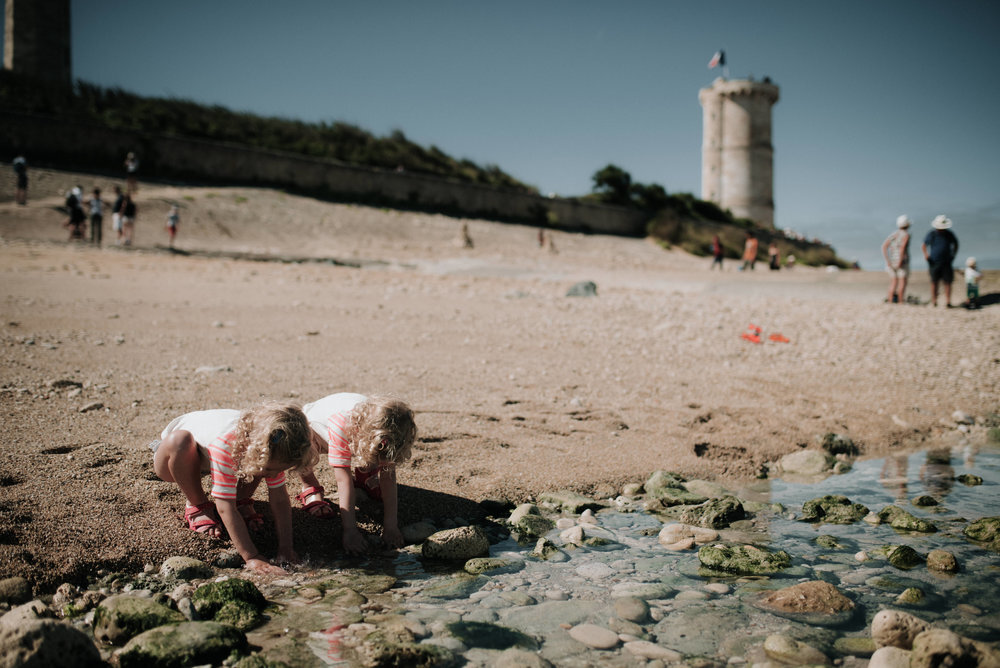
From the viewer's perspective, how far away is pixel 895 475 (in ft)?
16.1

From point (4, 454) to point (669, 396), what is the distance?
4964 mm

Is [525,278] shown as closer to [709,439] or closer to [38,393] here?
[709,439]

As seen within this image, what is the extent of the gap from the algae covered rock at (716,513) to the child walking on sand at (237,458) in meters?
2.09

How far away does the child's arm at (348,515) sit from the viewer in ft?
10.8

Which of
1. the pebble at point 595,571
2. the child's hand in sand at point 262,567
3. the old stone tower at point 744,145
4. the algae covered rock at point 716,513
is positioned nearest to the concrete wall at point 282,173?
the old stone tower at point 744,145

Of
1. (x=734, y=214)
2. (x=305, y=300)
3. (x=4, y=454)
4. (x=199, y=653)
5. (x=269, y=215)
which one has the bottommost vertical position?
(x=199, y=653)

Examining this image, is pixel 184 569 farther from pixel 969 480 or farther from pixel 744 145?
pixel 744 145

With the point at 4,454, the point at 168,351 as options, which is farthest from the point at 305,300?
the point at 4,454

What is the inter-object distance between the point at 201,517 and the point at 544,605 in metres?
1.63

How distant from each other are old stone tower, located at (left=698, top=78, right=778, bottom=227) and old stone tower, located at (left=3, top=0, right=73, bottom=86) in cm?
4126

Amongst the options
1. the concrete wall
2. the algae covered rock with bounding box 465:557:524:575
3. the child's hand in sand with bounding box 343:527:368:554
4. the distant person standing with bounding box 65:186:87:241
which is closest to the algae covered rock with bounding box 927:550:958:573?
the algae covered rock with bounding box 465:557:524:575

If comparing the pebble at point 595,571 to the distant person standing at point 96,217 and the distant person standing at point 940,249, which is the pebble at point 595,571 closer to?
the distant person standing at point 940,249

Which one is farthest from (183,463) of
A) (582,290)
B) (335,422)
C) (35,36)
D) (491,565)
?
(35,36)

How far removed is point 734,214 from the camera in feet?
167
